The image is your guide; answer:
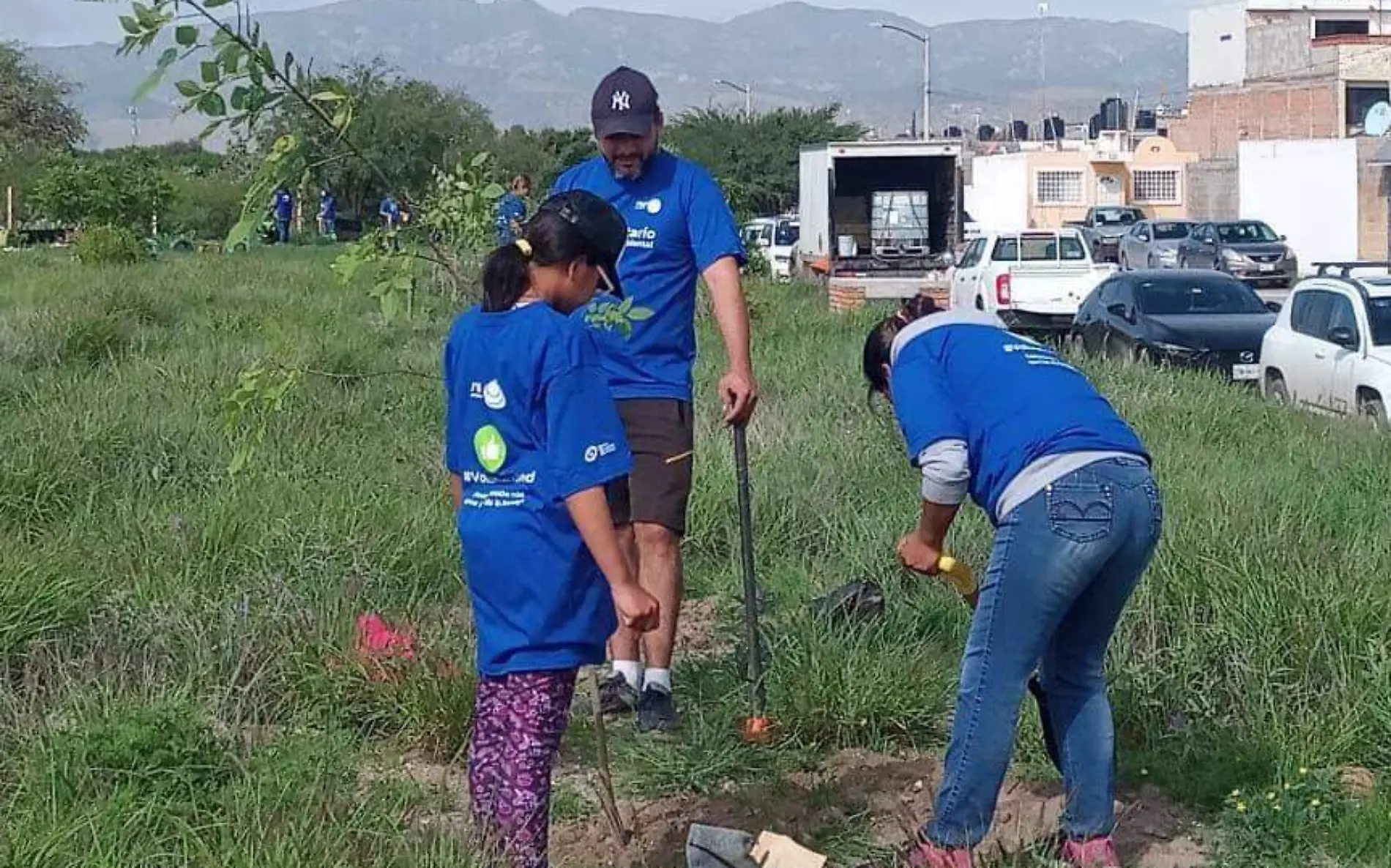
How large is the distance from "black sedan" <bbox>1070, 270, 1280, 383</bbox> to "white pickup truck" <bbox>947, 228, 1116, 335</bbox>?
13.0 ft

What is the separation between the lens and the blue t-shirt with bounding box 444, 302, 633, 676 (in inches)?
143

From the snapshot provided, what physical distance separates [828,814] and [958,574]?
0.88 metres

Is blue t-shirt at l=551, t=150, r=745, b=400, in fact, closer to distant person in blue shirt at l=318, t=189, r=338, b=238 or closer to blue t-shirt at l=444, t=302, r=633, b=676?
blue t-shirt at l=444, t=302, r=633, b=676

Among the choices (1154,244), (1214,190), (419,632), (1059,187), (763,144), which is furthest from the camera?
(1059,187)

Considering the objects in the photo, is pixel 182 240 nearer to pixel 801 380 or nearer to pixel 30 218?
pixel 30 218

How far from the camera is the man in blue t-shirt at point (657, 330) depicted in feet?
17.4

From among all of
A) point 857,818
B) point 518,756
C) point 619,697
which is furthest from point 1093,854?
point 619,697

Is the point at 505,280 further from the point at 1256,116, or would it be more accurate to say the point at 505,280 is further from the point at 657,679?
the point at 1256,116

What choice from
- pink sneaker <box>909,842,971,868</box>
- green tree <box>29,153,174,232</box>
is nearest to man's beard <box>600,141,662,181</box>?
pink sneaker <box>909,842,971,868</box>

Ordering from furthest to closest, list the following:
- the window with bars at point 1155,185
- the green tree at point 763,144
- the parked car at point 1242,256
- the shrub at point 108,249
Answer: the window with bars at point 1155,185
the green tree at point 763,144
the parked car at point 1242,256
the shrub at point 108,249

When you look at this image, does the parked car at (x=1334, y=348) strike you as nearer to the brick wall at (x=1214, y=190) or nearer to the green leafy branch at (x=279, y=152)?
→ the green leafy branch at (x=279, y=152)

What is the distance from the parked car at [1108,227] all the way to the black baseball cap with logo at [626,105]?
130ft

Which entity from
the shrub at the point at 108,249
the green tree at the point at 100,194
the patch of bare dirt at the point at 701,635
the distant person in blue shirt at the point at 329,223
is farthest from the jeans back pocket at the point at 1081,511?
the green tree at the point at 100,194

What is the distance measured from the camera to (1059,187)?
226ft
